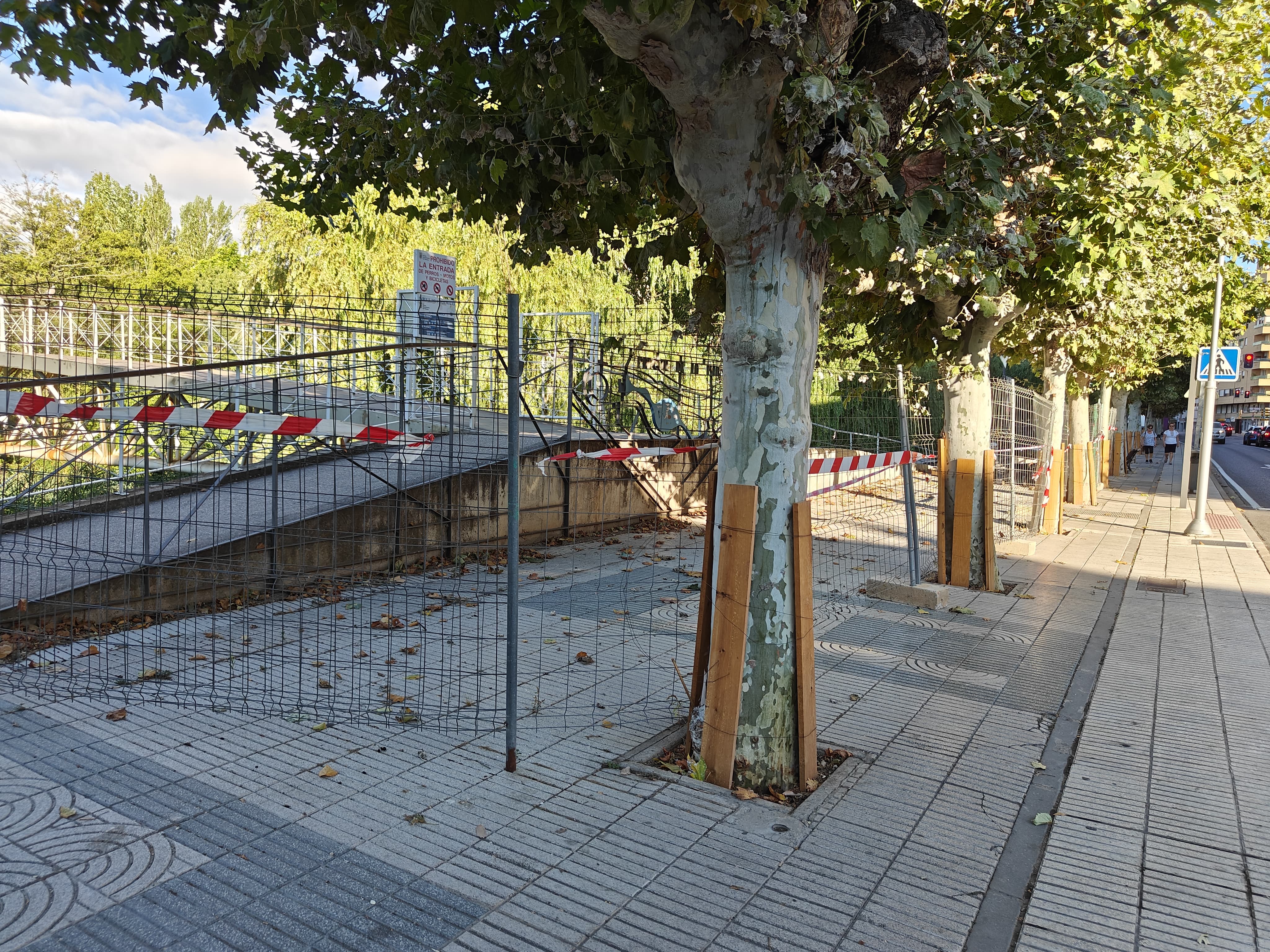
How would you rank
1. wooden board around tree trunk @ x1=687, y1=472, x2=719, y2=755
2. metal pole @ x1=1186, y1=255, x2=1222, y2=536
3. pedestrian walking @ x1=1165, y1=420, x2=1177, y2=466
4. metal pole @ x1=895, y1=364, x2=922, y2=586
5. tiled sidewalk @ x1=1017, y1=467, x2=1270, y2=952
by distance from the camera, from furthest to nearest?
pedestrian walking @ x1=1165, y1=420, x2=1177, y2=466 < metal pole @ x1=1186, y1=255, x2=1222, y2=536 < metal pole @ x1=895, y1=364, x2=922, y2=586 < wooden board around tree trunk @ x1=687, y1=472, x2=719, y2=755 < tiled sidewalk @ x1=1017, y1=467, x2=1270, y2=952

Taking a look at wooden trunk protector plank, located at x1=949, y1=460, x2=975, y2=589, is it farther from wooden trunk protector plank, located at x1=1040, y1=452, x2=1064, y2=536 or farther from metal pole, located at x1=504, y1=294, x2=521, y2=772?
metal pole, located at x1=504, y1=294, x2=521, y2=772

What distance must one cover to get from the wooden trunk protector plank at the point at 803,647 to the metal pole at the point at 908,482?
529 cm

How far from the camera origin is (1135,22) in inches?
211

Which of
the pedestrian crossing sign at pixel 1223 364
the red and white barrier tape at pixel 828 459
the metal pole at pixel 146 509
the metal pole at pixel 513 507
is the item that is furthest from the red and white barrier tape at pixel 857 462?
the pedestrian crossing sign at pixel 1223 364

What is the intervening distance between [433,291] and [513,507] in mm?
7532

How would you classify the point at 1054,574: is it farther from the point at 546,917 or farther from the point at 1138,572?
the point at 546,917

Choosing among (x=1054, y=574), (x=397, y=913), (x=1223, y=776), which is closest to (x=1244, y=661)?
(x=1223, y=776)

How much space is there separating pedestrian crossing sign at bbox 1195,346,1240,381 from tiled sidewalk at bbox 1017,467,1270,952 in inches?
350

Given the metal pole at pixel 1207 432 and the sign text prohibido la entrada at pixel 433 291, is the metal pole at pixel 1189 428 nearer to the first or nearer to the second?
the metal pole at pixel 1207 432

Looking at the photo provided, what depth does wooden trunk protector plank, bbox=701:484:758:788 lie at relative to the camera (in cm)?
416

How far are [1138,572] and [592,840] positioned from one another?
10265mm

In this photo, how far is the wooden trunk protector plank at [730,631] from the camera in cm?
416

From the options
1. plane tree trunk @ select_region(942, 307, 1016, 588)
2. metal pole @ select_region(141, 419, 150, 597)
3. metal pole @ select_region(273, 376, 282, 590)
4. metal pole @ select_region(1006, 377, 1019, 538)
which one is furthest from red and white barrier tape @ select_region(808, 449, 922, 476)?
metal pole @ select_region(141, 419, 150, 597)

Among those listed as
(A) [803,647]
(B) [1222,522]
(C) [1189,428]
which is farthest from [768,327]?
(B) [1222,522]
